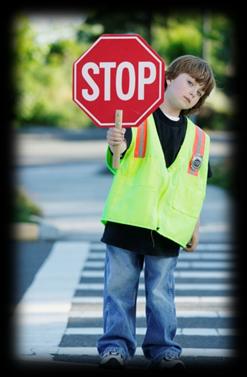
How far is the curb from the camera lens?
12336mm

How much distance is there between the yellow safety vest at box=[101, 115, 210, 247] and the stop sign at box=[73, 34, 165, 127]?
19cm

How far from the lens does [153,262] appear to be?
18.4ft

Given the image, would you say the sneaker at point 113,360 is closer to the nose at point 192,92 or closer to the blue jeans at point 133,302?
the blue jeans at point 133,302

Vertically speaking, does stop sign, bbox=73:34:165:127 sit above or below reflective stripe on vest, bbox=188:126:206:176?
above

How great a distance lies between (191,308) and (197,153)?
102 inches

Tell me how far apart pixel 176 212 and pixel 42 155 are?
29130 mm

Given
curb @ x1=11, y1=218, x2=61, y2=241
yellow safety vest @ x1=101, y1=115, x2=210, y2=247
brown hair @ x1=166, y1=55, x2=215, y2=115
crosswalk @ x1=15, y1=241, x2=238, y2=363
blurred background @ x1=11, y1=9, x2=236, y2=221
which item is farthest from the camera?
blurred background @ x1=11, y1=9, x2=236, y2=221

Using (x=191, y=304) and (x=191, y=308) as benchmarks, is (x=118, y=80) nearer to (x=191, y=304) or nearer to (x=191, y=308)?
(x=191, y=308)

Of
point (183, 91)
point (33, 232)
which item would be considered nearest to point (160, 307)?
point (183, 91)

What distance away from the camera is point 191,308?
26.3 feet

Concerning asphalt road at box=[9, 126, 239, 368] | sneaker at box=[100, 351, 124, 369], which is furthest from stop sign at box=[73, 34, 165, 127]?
asphalt road at box=[9, 126, 239, 368]

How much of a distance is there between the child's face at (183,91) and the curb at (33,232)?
6820 mm

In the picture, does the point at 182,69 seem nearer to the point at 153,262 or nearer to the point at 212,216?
the point at 153,262

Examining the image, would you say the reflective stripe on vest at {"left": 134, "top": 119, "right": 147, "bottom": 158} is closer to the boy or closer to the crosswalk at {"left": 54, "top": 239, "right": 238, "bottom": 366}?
the boy
